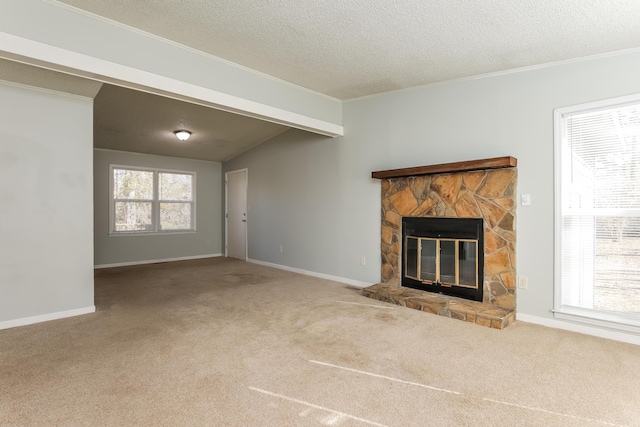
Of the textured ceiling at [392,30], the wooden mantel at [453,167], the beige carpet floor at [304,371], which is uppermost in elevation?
the textured ceiling at [392,30]

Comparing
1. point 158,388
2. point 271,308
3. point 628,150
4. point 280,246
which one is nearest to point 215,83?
point 271,308

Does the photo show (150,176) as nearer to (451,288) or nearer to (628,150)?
(451,288)

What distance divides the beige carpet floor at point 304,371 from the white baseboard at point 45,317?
128 millimetres

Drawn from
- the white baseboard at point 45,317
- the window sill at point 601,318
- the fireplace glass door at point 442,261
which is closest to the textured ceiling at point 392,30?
the fireplace glass door at point 442,261

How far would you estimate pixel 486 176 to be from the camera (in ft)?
11.6

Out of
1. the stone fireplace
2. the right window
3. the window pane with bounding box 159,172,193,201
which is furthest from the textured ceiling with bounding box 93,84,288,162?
the right window

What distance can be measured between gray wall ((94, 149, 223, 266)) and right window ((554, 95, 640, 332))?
648 centimetres

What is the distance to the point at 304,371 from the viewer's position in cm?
225

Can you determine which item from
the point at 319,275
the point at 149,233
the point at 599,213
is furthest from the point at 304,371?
the point at 149,233

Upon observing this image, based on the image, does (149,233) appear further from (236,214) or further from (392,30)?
(392,30)

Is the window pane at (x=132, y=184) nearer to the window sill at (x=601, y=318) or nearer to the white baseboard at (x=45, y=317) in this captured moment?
the white baseboard at (x=45, y=317)

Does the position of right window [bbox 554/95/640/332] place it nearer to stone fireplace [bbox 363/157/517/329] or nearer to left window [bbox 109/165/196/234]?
stone fireplace [bbox 363/157/517/329]

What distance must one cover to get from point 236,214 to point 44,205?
4187 mm

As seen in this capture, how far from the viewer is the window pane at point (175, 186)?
697 cm
